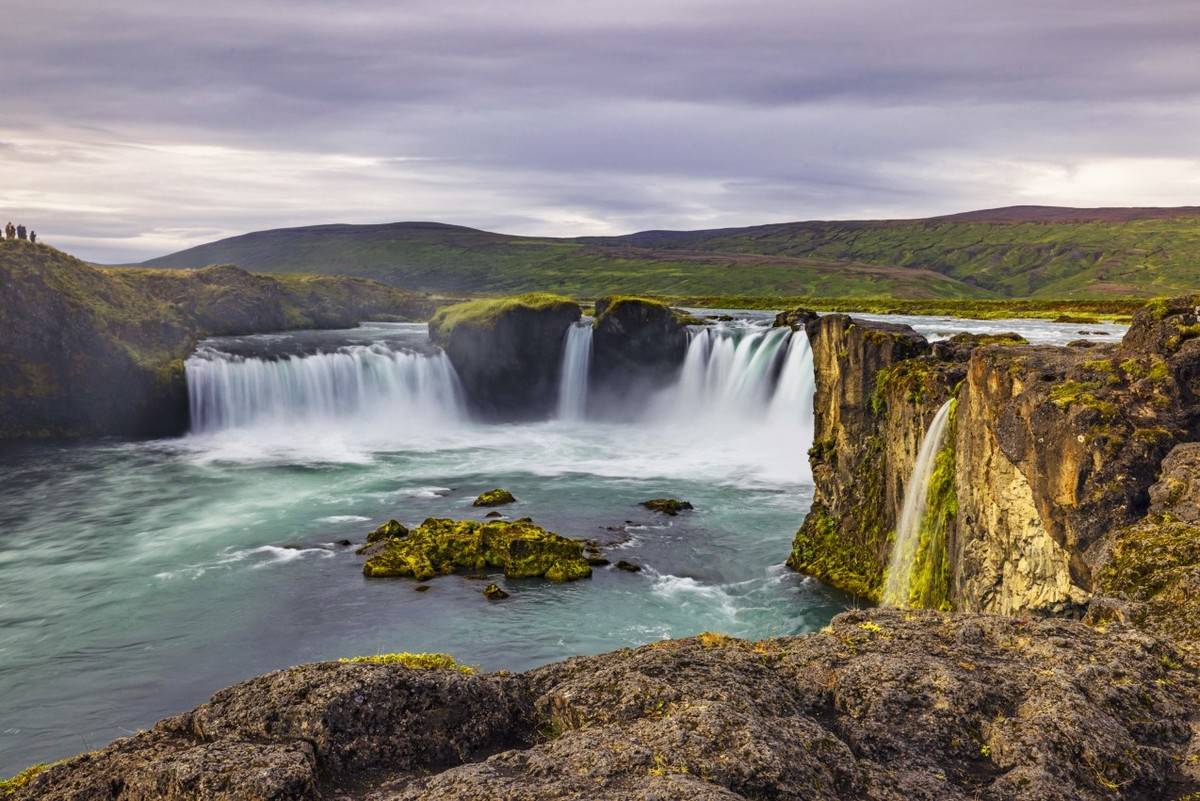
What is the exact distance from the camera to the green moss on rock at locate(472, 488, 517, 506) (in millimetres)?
39906

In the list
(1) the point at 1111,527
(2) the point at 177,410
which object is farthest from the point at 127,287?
(1) the point at 1111,527

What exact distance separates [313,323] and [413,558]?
7744 cm

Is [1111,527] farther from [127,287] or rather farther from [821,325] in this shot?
[127,287]

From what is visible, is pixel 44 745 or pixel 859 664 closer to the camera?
pixel 859 664

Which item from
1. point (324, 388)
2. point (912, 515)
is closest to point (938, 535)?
point (912, 515)

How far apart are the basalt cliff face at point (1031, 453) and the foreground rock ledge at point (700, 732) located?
433 cm

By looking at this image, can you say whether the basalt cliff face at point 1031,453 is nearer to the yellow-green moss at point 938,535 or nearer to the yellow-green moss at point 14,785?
the yellow-green moss at point 938,535

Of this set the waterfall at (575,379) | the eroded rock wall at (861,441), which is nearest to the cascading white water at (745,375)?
the waterfall at (575,379)

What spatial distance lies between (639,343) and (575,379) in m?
6.53

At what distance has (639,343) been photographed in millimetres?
66938

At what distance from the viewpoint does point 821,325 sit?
105 ft

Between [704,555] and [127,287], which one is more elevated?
[127,287]

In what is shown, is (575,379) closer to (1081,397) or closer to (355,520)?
(355,520)

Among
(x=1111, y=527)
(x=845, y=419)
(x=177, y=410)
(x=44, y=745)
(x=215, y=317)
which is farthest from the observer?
(x=215, y=317)
